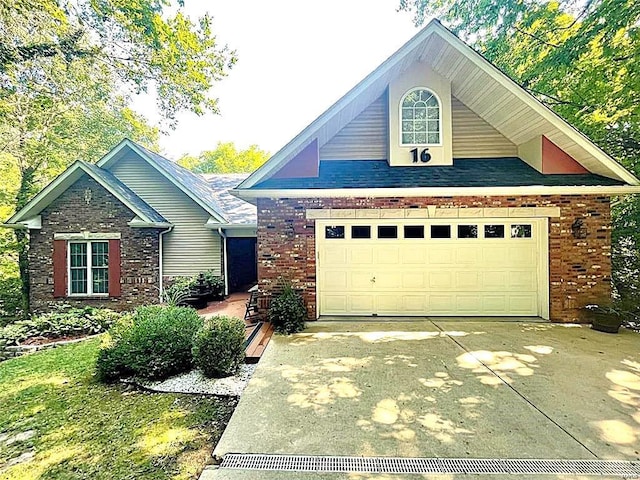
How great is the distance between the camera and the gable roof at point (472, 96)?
7867 millimetres

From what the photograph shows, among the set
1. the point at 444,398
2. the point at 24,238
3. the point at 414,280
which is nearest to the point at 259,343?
the point at 444,398

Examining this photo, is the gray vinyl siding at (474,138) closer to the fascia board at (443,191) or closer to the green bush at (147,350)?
the fascia board at (443,191)

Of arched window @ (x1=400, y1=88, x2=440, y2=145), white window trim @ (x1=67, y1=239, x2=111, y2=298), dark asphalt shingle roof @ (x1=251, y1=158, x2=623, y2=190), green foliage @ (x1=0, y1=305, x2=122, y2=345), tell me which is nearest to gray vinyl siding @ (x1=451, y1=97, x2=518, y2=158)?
dark asphalt shingle roof @ (x1=251, y1=158, x2=623, y2=190)

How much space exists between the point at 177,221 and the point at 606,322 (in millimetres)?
12536

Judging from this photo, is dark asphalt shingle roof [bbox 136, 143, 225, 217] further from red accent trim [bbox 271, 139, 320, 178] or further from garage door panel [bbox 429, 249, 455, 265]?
garage door panel [bbox 429, 249, 455, 265]

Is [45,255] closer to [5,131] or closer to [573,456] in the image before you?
[5,131]

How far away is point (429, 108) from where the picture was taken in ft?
30.1

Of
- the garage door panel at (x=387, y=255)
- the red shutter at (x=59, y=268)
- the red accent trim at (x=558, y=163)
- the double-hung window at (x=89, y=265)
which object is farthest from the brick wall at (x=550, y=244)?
the red shutter at (x=59, y=268)

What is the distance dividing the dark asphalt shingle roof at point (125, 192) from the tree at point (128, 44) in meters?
2.92

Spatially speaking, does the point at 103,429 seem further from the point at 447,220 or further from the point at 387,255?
the point at 447,220

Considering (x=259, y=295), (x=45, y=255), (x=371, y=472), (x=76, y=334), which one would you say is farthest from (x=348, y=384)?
(x=45, y=255)

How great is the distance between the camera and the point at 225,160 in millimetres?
46281

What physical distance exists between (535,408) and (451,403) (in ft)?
3.09

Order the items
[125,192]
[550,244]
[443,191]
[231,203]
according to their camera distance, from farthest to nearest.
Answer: [231,203] → [125,192] → [550,244] → [443,191]
